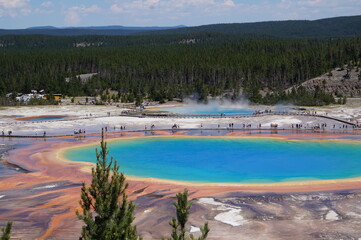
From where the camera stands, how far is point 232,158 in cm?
4725

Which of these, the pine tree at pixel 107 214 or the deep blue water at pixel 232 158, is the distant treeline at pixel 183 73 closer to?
the deep blue water at pixel 232 158

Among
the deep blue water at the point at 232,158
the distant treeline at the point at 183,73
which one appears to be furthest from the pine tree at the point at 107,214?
the distant treeline at the point at 183,73

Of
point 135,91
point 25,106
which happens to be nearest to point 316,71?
point 135,91

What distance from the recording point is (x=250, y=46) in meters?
169

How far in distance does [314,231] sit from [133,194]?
12.5 metres

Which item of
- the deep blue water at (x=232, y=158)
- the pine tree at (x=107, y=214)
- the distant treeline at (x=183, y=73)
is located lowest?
the deep blue water at (x=232, y=158)

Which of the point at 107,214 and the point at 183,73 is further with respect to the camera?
the point at 183,73

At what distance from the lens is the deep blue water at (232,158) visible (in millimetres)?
40188

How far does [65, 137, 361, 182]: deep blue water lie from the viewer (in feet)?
132

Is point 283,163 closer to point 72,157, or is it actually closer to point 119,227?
point 72,157

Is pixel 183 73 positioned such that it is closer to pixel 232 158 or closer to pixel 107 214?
pixel 232 158

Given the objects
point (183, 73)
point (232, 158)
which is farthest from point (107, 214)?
point (183, 73)

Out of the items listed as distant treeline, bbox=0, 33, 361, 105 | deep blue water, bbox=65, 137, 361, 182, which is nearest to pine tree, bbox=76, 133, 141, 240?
deep blue water, bbox=65, 137, 361, 182

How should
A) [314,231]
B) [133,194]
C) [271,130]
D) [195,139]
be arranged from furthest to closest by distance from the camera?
[271,130] → [195,139] → [133,194] → [314,231]
